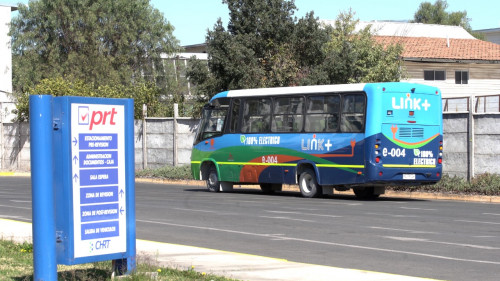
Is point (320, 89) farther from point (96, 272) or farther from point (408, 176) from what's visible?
point (96, 272)

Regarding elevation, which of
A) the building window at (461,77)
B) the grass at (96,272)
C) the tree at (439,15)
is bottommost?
the grass at (96,272)

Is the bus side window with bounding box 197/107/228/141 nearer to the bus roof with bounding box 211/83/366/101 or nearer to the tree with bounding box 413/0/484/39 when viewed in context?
the bus roof with bounding box 211/83/366/101

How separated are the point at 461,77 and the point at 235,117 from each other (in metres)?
25.9

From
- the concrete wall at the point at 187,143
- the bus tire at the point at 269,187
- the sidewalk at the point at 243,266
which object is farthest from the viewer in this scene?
the bus tire at the point at 269,187

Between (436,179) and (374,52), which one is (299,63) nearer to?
(374,52)

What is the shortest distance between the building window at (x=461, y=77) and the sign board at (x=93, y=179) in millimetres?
43466

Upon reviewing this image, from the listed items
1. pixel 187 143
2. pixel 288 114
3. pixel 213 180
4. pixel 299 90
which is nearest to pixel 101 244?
pixel 299 90

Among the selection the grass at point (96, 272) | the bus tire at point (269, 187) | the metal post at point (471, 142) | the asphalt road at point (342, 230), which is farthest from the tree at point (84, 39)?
the grass at point (96, 272)

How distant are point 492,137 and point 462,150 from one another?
1.22 metres

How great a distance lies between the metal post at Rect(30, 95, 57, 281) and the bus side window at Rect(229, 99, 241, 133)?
19.8m

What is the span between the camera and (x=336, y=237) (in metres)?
14.3

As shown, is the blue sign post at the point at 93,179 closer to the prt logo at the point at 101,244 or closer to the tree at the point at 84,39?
the prt logo at the point at 101,244

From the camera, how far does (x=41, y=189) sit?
8.55 m

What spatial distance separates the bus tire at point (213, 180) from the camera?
29.0m
